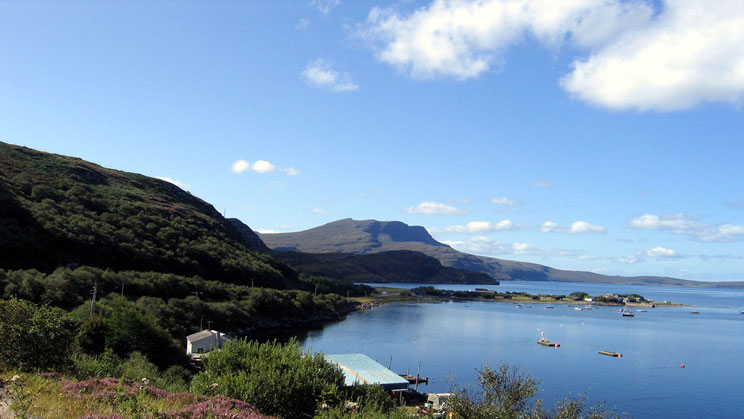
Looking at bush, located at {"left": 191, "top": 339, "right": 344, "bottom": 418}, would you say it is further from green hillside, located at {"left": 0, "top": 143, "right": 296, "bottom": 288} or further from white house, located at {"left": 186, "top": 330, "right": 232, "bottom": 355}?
green hillside, located at {"left": 0, "top": 143, "right": 296, "bottom": 288}

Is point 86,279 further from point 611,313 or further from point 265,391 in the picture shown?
point 611,313

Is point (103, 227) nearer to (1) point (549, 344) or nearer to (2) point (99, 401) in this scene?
(1) point (549, 344)

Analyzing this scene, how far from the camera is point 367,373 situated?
53.4 meters

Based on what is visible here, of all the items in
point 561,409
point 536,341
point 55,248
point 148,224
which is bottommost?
point 536,341

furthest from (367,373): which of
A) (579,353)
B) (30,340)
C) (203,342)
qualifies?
(579,353)

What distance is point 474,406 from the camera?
2262cm

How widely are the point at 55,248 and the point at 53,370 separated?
7674 cm

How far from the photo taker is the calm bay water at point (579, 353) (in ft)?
192

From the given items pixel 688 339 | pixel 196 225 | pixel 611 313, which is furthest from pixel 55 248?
pixel 611 313

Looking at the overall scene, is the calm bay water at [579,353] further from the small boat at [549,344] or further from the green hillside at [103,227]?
the green hillside at [103,227]

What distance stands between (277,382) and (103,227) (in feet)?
294

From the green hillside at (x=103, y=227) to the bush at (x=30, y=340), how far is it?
62665 millimetres

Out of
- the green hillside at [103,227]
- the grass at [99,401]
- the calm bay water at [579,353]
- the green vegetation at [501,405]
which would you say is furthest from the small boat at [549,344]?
the grass at [99,401]

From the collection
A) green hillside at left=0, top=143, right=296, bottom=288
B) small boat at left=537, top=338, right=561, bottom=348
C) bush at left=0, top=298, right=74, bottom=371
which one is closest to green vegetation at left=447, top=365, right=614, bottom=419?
bush at left=0, top=298, right=74, bottom=371
